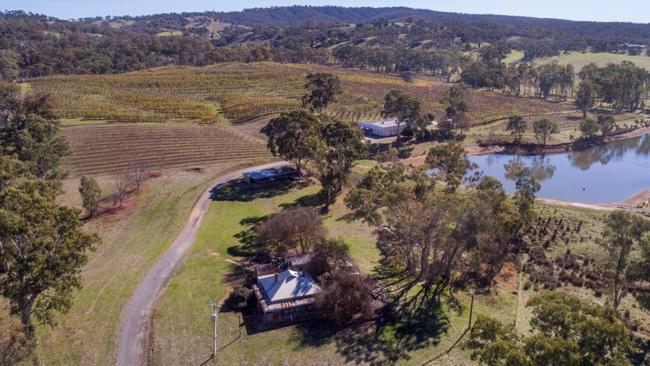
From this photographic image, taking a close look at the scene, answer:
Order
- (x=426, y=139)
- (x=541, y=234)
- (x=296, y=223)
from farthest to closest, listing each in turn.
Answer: (x=426, y=139), (x=541, y=234), (x=296, y=223)

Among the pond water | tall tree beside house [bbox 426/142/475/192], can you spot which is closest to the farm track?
tall tree beside house [bbox 426/142/475/192]

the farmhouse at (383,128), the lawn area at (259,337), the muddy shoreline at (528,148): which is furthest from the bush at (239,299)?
the muddy shoreline at (528,148)

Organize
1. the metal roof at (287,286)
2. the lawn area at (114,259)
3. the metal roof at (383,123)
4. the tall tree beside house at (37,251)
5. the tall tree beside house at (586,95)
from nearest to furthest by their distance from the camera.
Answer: the tall tree beside house at (37,251), the lawn area at (114,259), the metal roof at (287,286), the metal roof at (383,123), the tall tree beside house at (586,95)

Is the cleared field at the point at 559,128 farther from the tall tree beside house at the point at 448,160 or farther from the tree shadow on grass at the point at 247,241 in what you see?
the tree shadow on grass at the point at 247,241

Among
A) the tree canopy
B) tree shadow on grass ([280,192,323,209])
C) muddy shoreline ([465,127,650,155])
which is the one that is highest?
the tree canopy

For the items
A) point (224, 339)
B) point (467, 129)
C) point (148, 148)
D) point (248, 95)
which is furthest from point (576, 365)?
point (248, 95)

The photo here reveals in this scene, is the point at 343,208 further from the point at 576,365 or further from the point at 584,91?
the point at 584,91

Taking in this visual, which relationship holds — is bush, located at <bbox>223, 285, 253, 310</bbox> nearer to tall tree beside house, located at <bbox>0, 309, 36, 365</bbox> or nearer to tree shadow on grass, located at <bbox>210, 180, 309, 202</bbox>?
tall tree beside house, located at <bbox>0, 309, 36, 365</bbox>
